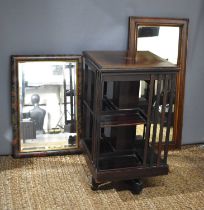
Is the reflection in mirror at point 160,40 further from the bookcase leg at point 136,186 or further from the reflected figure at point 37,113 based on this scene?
the bookcase leg at point 136,186

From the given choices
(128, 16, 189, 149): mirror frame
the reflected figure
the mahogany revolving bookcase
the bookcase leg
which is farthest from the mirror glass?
the bookcase leg

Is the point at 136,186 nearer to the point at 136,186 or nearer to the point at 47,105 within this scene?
the point at 136,186

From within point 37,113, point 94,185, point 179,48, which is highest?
point 179,48

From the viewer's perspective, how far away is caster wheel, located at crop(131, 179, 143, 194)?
77.7 inches

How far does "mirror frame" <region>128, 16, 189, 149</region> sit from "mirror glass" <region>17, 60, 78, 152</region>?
1.26 feet

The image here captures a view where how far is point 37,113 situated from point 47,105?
0.25 ft

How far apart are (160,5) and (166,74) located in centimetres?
62

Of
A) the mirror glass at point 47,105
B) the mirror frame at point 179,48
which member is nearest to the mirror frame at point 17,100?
the mirror glass at point 47,105

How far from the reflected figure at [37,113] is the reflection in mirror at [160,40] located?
70cm

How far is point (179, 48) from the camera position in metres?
2.37

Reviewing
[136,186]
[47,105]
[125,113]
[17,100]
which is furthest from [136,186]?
[17,100]

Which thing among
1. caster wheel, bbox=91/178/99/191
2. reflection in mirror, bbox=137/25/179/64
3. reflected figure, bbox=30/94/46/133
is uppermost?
reflection in mirror, bbox=137/25/179/64

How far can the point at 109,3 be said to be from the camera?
2.20 m

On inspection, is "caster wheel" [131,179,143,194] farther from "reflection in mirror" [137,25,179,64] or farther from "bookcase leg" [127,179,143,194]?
"reflection in mirror" [137,25,179,64]
